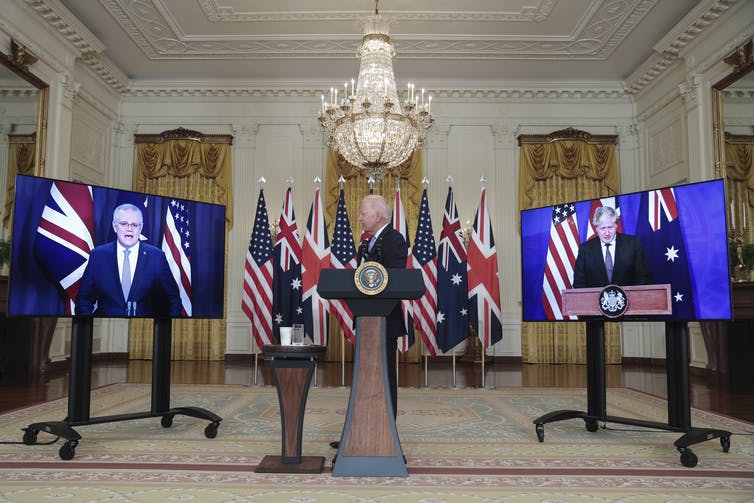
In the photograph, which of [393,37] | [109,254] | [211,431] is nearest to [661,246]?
[211,431]

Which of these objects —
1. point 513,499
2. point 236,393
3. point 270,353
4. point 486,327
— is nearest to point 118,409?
point 236,393

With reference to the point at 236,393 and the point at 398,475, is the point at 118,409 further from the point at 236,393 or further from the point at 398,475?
the point at 398,475

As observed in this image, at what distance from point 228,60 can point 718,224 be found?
8472 millimetres

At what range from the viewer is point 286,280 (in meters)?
7.77

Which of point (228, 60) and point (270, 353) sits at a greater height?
point (228, 60)

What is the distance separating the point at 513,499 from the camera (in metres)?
2.68

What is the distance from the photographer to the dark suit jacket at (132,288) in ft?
12.3

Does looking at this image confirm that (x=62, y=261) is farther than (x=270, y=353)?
Yes

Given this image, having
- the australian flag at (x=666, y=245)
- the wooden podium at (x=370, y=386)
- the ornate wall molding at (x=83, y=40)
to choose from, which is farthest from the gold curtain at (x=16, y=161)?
the australian flag at (x=666, y=245)

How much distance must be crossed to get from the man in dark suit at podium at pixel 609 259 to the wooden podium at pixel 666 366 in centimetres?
9

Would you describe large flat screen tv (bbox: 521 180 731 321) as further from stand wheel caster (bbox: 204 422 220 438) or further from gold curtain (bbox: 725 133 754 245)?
gold curtain (bbox: 725 133 754 245)

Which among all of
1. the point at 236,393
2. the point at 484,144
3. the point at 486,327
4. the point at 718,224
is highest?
the point at 484,144

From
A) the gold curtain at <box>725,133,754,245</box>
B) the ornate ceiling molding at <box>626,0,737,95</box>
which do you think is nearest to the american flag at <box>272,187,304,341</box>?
the gold curtain at <box>725,133,754,245</box>

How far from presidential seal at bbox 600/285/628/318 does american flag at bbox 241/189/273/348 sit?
4803 millimetres
